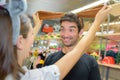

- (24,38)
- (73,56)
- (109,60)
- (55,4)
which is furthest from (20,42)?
(55,4)

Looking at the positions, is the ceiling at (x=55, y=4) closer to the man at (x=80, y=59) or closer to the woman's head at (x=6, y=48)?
the man at (x=80, y=59)

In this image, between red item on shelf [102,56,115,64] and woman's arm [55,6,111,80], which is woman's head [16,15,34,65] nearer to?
woman's arm [55,6,111,80]

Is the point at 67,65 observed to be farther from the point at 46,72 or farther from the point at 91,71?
the point at 91,71

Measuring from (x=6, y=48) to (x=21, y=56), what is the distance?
0.14m

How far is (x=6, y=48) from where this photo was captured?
731mm

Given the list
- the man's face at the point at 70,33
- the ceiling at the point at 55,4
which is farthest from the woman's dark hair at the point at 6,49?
the ceiling at the point at 55,4

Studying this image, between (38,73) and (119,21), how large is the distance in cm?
281

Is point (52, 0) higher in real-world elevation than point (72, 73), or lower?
higher

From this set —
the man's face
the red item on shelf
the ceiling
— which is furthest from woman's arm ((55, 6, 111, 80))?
the ceiling

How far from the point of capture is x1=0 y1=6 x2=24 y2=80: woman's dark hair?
73 centimetres

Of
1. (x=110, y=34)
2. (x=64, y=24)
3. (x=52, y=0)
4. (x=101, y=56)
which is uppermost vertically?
(x=52, y=0)

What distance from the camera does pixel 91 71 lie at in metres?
1.81

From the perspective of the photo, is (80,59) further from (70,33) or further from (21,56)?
(21,56)

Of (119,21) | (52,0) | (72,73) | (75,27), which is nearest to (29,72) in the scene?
(72,73)
